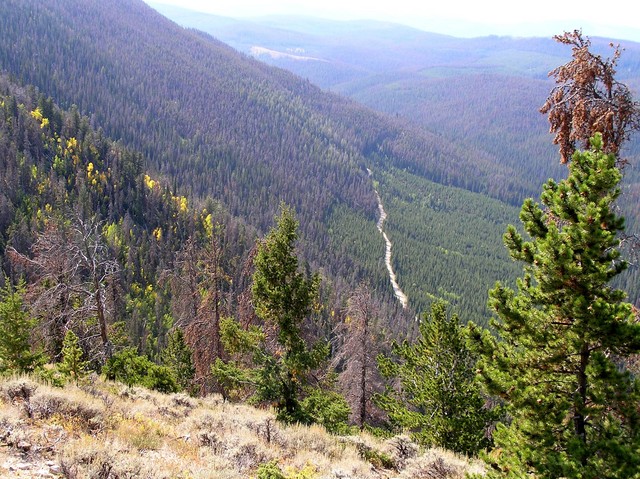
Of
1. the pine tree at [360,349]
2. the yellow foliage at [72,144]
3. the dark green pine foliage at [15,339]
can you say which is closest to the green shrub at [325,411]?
the pine tree at [360,349]

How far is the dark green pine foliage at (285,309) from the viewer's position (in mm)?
16547

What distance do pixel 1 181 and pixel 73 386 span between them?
84489 mm

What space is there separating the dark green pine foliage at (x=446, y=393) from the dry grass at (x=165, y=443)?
2.30 meters

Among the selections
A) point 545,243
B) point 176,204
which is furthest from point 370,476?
point 176,204

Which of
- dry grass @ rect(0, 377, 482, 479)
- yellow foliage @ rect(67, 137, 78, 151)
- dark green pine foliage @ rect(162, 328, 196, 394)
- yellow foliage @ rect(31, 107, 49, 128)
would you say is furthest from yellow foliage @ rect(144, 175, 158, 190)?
dry grass @ rect(0, 377, 482, 479)

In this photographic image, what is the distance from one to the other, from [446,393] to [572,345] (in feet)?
30.9

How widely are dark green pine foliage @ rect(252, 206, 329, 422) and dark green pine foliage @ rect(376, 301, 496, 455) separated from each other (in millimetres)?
3866

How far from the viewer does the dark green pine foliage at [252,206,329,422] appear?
651 inches

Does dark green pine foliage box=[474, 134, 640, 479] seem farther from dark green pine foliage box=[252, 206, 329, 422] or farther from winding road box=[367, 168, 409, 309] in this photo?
winding road box=[367, 168, 409, 309]

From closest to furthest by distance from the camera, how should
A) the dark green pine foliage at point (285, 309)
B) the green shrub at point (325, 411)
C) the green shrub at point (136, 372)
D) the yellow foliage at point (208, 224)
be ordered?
the dark green pine foliage at point (285, 309), the green shrub at point (325, 411), the green shrub at point (136, 372), the yellow foliage at point (208, 224)

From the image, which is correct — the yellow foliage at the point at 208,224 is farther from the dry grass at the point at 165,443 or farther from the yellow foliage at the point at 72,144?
the dry grass at the point at 165,443

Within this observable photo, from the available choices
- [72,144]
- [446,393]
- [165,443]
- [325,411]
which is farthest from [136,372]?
[72,144]

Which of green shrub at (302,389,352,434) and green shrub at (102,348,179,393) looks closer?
green shrub at (302,389,352,434)

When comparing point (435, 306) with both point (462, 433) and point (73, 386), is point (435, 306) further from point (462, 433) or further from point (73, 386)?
point (73, 386)
